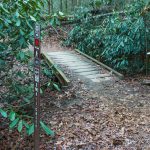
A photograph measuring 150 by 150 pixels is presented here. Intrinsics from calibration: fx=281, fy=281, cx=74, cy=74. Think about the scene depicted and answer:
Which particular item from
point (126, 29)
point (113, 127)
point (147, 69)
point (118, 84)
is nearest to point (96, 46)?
point (126, 29)

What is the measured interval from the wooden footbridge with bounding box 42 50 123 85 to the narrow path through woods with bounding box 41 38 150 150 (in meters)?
0.18

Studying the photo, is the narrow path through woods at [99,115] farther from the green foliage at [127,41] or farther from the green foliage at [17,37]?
the green foliage at [127,41]

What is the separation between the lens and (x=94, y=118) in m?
4.58

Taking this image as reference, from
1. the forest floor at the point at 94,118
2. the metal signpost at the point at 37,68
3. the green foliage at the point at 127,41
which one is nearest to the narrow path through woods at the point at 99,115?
the forest floor at the point at 94,118

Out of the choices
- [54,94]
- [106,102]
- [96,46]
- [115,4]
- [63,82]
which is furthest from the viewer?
[115,4]

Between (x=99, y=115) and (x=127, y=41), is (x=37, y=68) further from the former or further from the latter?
(x=127, y=41)

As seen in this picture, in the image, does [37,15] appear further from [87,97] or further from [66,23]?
[66,23]

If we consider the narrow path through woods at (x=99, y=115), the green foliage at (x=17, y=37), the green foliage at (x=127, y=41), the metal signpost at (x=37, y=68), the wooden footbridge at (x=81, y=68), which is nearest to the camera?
the metal signpost at (x=37, y=68)

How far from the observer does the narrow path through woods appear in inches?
154

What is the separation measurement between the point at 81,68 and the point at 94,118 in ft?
10.0

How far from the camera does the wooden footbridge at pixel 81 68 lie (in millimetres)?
6589

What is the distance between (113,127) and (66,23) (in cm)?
1070

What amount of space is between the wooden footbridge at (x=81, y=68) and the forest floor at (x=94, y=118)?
1.40ft

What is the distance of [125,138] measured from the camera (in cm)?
395
